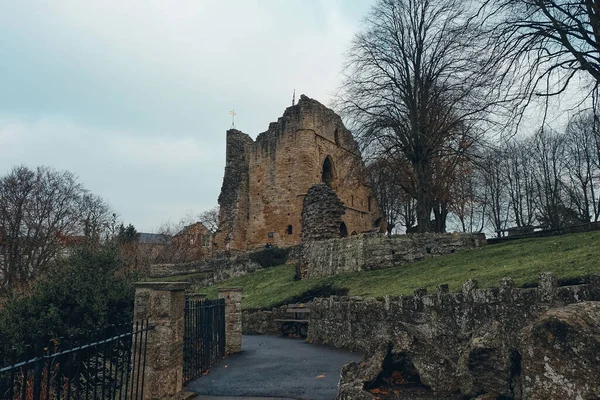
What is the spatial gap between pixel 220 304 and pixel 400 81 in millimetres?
16095

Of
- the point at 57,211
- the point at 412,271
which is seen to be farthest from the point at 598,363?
the point at 57,211

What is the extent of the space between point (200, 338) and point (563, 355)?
7110 mm

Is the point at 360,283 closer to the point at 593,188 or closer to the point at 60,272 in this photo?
the point at 60,272

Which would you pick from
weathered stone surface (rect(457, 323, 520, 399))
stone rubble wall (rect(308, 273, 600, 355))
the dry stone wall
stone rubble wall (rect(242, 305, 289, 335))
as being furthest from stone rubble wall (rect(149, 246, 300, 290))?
weathered stone surface (rect(457, 323, 520, 399))

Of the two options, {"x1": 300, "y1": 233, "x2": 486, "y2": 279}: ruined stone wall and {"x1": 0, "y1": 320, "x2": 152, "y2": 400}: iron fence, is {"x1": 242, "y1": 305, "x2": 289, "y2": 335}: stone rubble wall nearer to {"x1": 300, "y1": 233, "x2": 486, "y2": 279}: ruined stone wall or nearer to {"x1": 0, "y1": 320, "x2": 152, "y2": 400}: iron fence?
{"x1": 300, "y1": 233, "x2": 486, "y2": 279}: ruined stone wall

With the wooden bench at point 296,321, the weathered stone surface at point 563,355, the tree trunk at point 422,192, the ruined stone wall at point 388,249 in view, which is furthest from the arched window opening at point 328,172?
the weathered stone surface at point 563,355

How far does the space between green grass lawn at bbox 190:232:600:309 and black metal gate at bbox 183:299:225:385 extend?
16.0 ft

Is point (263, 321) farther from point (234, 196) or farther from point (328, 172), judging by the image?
point (328, 172)

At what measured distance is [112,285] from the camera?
31.7 feet

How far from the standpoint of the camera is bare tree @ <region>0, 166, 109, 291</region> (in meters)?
24.5

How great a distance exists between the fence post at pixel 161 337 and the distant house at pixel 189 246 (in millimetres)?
37225

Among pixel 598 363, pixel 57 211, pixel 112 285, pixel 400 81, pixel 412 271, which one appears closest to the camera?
pixel 598 363

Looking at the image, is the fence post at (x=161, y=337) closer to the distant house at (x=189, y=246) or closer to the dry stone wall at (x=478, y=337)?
the dry stone wall at (x=478, y=337)

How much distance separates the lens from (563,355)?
2666 mm
